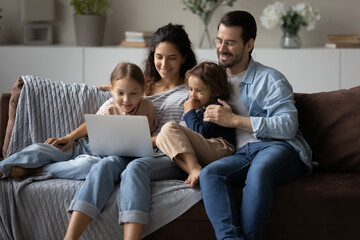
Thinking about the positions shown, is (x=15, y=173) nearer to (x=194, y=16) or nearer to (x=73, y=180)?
(x=73, y=180)

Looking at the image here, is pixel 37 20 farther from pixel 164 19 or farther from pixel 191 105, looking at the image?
pixel 191 105

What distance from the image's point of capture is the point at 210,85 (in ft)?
9.77

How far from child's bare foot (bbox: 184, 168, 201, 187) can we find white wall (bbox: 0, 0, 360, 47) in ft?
7.96

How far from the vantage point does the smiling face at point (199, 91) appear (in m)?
2.99

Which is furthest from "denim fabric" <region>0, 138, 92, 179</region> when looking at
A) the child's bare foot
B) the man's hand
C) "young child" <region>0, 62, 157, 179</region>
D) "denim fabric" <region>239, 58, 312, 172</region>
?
"denim fabric" <region>239, 58, 312, 172</region>

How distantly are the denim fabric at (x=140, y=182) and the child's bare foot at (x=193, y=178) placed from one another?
14 centimetres

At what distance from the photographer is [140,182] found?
2699 mm

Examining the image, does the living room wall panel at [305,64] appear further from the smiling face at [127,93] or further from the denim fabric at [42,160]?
the denim fabric at [42,160]

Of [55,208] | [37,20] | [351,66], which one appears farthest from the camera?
[37,20]

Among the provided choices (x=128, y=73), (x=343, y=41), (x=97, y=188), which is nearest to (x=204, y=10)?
(x=343, y=41)

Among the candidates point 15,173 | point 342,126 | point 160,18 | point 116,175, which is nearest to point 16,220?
point 15,173

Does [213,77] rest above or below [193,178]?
above

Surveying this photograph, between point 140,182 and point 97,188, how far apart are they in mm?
182

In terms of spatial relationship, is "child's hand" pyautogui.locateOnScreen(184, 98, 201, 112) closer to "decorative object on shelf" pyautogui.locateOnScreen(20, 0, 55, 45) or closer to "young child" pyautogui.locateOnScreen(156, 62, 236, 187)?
"young child" pyautogui.locateOnScreen(156, 62, 236, 187)
